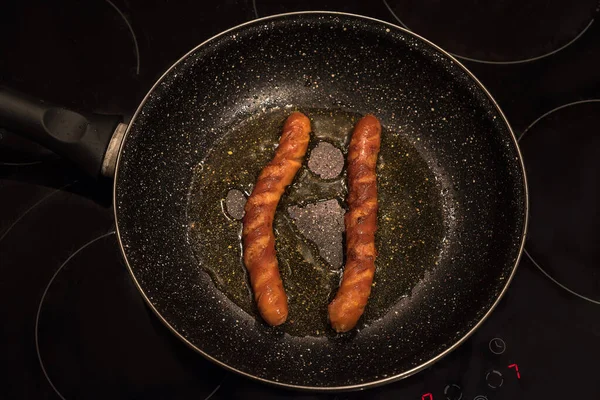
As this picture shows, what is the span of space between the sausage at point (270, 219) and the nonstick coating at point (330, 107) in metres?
0.16

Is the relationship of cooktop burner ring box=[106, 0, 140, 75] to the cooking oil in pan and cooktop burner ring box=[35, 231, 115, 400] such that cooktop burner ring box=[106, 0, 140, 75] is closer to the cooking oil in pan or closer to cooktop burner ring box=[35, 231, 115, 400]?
the cooking oil in pan

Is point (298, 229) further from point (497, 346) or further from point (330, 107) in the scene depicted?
point (497, 346)

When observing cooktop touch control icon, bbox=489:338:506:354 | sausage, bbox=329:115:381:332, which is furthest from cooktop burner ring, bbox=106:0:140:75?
cooktop touch control icon, bbox=489:338:506:354

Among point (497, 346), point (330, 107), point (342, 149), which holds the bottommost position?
point (497, 346)

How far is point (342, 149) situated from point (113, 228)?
802mm

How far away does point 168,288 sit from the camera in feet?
5.25

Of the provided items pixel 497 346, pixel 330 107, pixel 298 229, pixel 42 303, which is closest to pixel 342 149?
pixel 330 107

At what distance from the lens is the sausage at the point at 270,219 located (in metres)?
1.51

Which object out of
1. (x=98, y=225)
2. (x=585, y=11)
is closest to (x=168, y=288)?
(x=98, y=225)

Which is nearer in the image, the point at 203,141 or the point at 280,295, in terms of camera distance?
the point at 280,295

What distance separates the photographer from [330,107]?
73.3 inches

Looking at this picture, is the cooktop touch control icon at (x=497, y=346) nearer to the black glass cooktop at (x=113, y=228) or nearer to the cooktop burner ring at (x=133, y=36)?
the black glass cooktop at (x=113, y=228)

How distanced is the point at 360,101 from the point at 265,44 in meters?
0.39

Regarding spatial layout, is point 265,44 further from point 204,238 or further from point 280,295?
point 280,295
